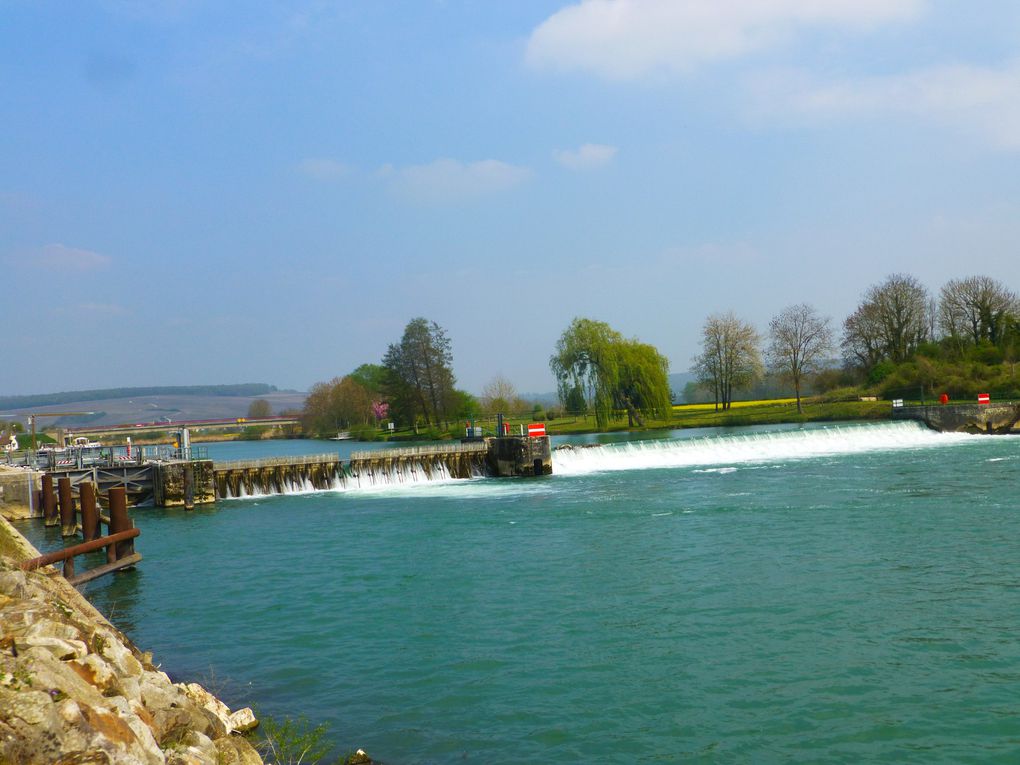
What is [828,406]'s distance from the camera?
67.1 metres

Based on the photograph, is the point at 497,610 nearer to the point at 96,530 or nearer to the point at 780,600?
the point at 780,600

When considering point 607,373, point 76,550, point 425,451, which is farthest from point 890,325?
point 76,550

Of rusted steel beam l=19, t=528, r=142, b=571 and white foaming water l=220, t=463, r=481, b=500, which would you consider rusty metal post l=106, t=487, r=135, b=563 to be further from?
white foaming water l=220, t=463, r=481, b=500

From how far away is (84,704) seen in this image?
5.78 metres

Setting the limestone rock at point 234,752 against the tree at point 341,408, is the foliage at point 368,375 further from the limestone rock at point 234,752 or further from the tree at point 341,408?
the limestone rock at point 234,752

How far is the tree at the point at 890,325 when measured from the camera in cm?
7612

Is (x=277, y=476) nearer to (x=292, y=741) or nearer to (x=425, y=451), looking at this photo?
(x=425, y=451)

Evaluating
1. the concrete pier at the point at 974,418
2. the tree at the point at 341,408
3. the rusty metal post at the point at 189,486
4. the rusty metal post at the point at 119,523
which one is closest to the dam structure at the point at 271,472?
the rusty metal post at the point at 189,486

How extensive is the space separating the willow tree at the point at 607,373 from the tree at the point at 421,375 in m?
25.5

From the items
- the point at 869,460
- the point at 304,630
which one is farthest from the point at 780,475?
the point at 304,630

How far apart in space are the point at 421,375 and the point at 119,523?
70.0m

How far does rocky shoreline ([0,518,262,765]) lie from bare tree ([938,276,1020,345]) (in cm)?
7583

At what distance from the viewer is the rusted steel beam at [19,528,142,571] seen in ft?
42.7

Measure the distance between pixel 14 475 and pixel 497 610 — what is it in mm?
26677
